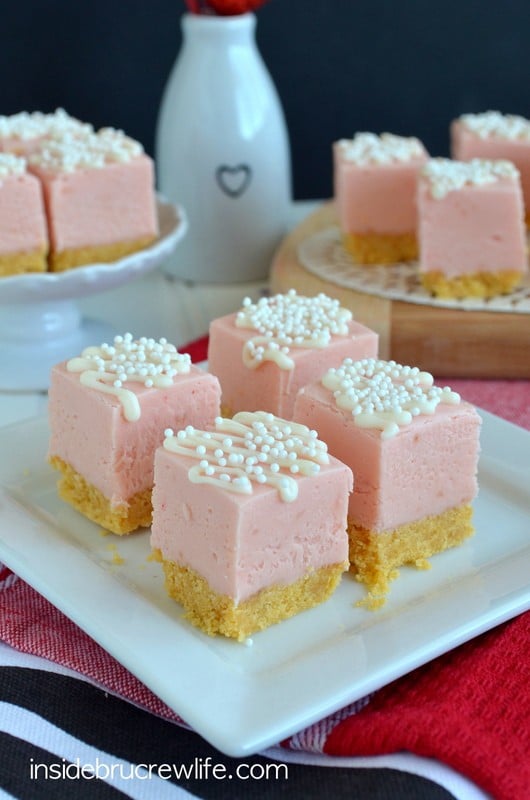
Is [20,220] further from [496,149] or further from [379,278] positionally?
[496,149]

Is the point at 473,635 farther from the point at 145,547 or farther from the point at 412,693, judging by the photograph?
the point at 145,547

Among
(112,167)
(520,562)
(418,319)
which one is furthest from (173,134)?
(520,562)

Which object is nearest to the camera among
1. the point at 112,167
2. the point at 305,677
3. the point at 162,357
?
the point at 305,677

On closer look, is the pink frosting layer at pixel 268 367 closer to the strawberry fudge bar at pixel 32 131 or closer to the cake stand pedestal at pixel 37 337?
the cake stand pedestal at pixel 37 337

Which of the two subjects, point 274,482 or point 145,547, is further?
point 145,547

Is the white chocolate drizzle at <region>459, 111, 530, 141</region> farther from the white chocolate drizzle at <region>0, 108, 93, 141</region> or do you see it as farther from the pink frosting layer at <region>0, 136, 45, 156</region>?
the pink frosting layer at <region>0, 136, 45, 156</region>

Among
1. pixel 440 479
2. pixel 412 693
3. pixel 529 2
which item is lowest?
pixel 412 693

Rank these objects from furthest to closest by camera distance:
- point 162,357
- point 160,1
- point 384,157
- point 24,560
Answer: point 160,1 → point 384,157 → point 162,357 → point 24,560
